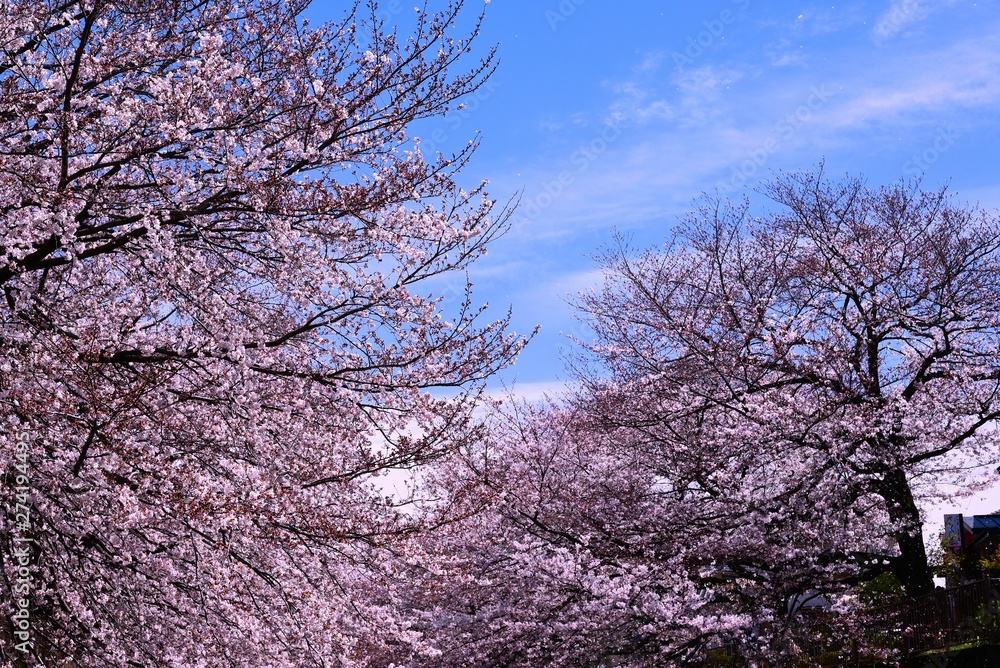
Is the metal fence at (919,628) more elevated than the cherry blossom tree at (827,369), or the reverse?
the cherry blossom tree at (827,369)

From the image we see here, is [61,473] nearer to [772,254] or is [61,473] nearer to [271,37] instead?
[271,37]

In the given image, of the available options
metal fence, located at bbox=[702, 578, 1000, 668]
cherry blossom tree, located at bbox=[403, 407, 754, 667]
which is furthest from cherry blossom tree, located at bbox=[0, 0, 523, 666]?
metal fence, located at bbox=[702, 578, 1000, 668]

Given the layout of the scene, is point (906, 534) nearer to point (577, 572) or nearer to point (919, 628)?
point (919, 628)

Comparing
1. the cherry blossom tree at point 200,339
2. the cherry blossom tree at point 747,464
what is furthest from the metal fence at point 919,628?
the cherry blossom tree at point 200,339

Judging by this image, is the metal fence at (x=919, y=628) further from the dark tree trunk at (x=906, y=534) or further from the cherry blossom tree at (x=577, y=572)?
the cherry blossom tree at (x=577, y=572)

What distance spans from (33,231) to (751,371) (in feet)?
42.8
